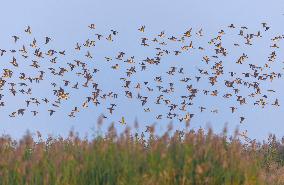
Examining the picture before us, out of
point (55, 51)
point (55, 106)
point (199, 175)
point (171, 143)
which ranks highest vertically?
point (55, 51)

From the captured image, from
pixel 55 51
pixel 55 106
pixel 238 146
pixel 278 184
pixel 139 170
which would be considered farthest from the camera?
pixel 55 51

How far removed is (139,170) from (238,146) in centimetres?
162

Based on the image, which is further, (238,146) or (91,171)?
(238,146)

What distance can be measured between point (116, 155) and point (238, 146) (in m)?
1.89

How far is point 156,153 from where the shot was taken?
895 centimetres

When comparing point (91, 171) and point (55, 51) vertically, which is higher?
point (55, 51)

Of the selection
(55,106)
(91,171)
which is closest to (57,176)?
(91,171)

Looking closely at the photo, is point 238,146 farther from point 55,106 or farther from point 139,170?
point 55,106

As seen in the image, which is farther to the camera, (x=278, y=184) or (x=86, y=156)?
(x=278, y=184)

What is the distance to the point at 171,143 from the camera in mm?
9578

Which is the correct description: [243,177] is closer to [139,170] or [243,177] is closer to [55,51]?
[139,170]

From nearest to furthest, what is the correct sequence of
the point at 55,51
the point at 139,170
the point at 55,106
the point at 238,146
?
the point at 139,170 → the point at 238,146 → the point at 55,106 → the point at 55,51

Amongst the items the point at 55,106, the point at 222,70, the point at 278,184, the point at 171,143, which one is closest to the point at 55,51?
the point at 55,106

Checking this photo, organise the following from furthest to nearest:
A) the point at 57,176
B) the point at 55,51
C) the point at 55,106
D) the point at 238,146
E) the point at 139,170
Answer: the point at 55,51, the point at 55,106, the point at 238,146, the point at 139,170, the point at 57,176
